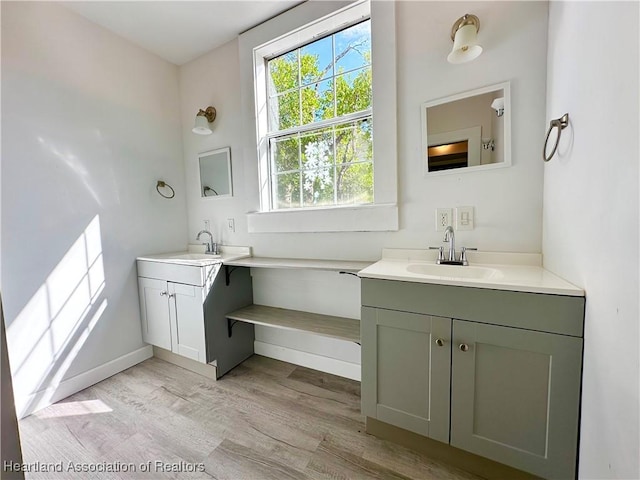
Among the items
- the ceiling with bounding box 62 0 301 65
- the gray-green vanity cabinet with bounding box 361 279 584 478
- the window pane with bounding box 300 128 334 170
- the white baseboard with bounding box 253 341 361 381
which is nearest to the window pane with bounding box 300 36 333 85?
the ceiling with bounding box 62 0 301 65

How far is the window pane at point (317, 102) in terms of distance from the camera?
192 cm

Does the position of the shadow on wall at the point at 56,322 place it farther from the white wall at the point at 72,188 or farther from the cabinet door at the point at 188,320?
the cabinet door at the point at 188,320

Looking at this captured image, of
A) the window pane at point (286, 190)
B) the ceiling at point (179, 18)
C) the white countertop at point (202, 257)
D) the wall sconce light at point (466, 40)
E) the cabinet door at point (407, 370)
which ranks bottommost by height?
the cabinet door at point (407, 370)

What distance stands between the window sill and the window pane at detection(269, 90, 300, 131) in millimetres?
740

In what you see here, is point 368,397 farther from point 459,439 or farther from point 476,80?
point 476,80

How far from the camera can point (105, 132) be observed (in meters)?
1.98

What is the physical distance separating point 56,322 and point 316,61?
8.63 feet

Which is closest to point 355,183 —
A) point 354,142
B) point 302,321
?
point 354,142

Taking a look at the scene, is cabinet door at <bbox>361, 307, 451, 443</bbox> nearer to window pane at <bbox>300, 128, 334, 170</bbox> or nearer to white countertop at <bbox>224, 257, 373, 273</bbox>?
white countertop at <bbox>224, 257, 373, 273</bbox>

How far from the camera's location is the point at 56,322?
1.71m

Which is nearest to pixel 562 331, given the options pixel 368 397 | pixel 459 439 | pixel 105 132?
pixel 459 439

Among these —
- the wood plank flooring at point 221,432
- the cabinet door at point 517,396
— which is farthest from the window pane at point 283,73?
the wood plank flooring at point 221,432

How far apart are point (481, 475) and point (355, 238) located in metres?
1.35

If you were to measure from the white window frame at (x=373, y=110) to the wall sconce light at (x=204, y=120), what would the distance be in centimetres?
39
